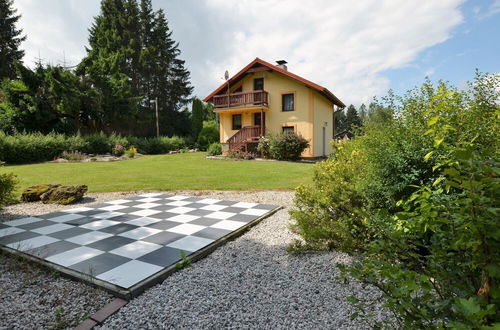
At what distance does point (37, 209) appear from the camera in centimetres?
544

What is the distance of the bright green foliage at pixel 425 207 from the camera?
1013 mm

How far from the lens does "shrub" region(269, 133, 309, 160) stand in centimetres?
1623

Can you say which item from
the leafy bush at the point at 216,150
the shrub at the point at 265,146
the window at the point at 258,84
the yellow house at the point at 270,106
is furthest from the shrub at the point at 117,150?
the window at the point at 258,84

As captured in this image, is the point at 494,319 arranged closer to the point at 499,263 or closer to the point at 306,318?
the point at 499,263

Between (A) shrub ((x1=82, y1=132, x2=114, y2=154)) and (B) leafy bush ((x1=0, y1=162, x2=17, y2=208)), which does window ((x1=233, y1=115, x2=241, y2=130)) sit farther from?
(B) leafy bush ((x1=0, y1=162, x2=17, y2=208))

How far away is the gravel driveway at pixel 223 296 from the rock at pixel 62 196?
289cm

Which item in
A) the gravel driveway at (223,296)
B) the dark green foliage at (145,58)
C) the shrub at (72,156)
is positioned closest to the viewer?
the gravel driveway at (223,296)

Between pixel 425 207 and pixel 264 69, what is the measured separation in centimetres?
1865

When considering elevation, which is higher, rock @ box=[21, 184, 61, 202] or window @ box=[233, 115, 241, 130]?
window @ box=[233, 115, 241, 130]

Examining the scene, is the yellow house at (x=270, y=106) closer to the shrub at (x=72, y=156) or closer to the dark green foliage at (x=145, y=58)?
the shrub at (x=72, y=156)

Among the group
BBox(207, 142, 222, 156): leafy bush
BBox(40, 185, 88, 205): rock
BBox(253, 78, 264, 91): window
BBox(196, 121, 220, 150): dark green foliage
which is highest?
BBox(253, 78, 264, 91): window

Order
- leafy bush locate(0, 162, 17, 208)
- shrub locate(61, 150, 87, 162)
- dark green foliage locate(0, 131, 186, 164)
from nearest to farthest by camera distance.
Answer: leafy bush locate(0, 162, 17, 208), dark green foliage locate(0, 131, 186, 164), shrub locate(61, 150, 87, 162)

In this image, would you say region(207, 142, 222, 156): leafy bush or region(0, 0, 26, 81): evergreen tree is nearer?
region(207, 142, 222, 156): leafy bush

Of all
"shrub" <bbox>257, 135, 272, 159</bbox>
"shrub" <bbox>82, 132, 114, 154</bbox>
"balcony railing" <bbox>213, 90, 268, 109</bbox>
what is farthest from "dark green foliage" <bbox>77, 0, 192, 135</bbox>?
"shrub" <bbox>257, 135, 272, 159</bbox>
